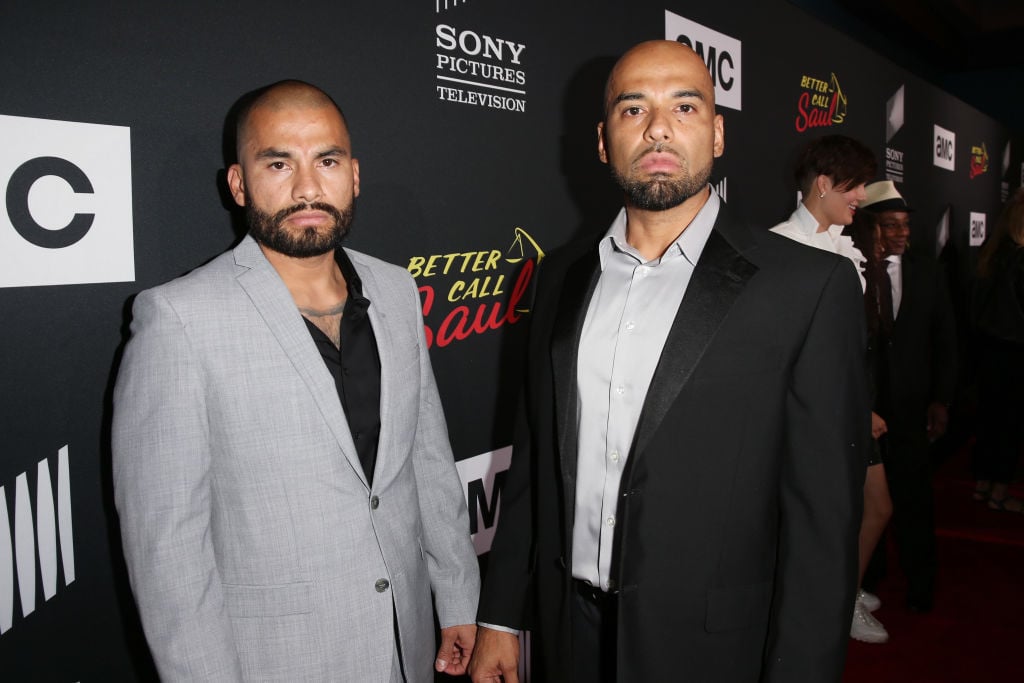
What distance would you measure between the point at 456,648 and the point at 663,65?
136 cm

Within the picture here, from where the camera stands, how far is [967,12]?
315 inches

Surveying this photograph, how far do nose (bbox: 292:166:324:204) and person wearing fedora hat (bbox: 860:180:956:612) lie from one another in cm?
259

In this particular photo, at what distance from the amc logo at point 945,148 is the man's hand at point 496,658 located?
6.36 m

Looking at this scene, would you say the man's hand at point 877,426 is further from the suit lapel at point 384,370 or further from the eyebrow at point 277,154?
the eyebrow at point 277,154

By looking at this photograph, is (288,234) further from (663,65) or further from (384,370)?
(663,65)

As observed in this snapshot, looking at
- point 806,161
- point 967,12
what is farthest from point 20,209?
point 967,12


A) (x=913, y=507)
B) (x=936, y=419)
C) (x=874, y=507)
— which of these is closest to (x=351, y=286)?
(x=874, y=507)

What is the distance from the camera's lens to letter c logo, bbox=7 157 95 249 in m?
1.44

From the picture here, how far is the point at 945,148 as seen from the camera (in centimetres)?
670

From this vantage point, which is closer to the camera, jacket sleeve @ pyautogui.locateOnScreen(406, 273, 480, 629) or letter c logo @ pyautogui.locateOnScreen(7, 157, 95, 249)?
letter c logo @ pyautogui.locateOnScreen(7, 157, 95, 249)

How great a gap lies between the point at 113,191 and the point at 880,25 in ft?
24.1

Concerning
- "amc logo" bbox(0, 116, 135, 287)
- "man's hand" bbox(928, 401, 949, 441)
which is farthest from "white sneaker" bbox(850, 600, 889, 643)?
"amc logo" bbox(0, 116, 135, 287)

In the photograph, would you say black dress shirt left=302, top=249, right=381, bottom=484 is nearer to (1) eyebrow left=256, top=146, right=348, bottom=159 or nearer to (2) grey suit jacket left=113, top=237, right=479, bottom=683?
(2) grey suit jacket left=113, top=237, right=479, bottom=683

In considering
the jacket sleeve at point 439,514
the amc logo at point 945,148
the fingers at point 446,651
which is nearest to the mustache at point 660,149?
the jacket sleeve at point 439,514
